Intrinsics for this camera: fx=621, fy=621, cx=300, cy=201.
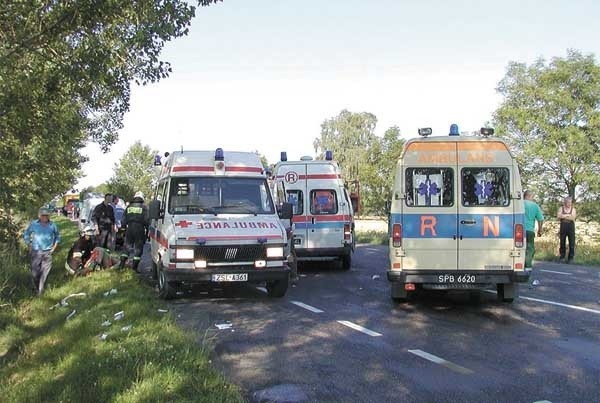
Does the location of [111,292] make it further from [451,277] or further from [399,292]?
[451,277]

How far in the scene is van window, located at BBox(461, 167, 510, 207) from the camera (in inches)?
373

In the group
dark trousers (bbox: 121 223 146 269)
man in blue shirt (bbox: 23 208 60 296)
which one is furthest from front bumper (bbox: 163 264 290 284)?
dark trousers (bbox: 121 223 146 269)

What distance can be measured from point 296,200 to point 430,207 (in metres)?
6.43

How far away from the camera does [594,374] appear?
234 inches

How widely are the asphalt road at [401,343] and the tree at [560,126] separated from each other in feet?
66.7

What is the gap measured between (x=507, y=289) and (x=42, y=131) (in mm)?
7749

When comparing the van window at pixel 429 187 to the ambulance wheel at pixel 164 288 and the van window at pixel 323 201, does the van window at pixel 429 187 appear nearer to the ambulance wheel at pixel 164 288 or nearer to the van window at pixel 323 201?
the ambulance wheel at pixel 164 288

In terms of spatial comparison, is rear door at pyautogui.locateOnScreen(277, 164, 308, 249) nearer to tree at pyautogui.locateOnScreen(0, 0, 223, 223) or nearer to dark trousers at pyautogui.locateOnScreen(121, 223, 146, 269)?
dark trousers at pyautogui.locateOnScreen(121, 223, 146, 269)

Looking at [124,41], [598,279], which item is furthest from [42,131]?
[598,279]

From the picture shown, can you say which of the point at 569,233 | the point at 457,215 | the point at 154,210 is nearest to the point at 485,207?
the point at 457,215

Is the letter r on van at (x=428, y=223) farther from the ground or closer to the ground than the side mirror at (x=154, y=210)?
closer to the ground

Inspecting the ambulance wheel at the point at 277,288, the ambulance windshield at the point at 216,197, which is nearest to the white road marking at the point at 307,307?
the ambulance wheel at the point at 277,288

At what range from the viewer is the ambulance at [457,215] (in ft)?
30.8

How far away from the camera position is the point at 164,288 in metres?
10.6
